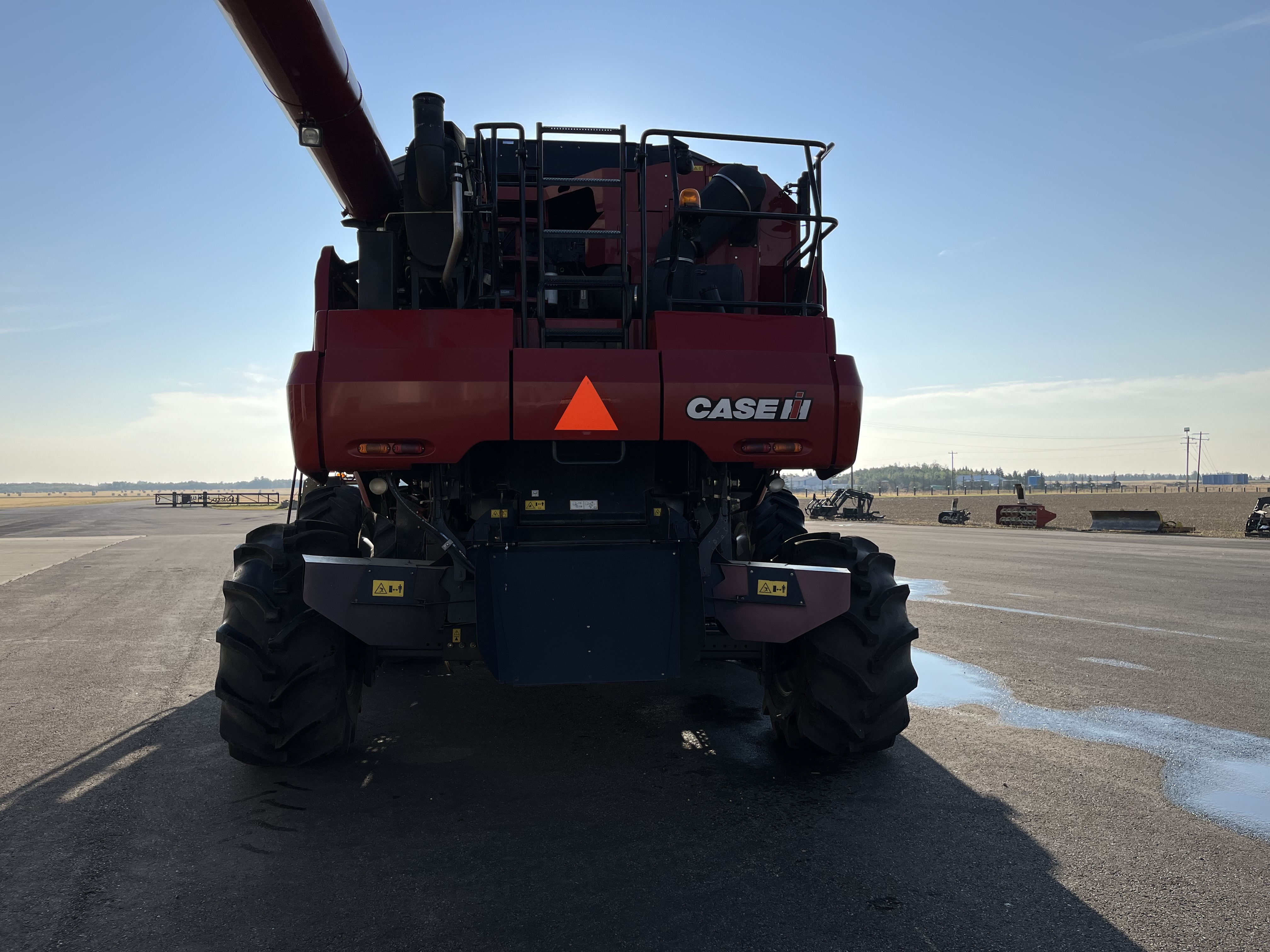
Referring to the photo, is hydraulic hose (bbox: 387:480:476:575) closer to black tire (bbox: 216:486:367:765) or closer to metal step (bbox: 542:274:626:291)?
black tire (bbox: 216:486:367:765)

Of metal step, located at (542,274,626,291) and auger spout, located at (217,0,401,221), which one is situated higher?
auger spout, located at (217,0,401,221)

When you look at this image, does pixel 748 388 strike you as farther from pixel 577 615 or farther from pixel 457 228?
pixel 457 228

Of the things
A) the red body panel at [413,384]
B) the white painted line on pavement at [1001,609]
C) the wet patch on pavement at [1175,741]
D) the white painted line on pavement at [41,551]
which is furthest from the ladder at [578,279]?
the white painted line on pavement at [41,551]

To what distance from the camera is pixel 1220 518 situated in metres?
36.1

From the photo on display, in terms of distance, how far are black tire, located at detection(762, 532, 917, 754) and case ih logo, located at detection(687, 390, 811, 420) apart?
29.7 inches

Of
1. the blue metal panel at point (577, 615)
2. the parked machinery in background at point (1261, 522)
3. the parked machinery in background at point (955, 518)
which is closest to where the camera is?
the blue metal panel at point (577, 615)

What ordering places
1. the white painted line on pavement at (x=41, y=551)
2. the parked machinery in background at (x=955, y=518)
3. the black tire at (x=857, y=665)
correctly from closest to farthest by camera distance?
the black tire at (x=857, y=665) → the white painted line on pavement at (x=41, y=551) → the parked machinery in background at (x=955, y=518)

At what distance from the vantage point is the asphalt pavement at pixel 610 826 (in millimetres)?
2699

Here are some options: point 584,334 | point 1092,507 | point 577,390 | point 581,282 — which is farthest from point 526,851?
point 1092,507

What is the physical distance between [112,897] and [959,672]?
5777mm

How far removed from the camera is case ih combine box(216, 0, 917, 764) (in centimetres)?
377

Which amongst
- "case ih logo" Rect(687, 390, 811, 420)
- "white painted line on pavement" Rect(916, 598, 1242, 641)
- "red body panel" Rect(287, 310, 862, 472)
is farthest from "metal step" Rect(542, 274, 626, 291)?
"white painted line on pavement" Rect(916, 598, 1242, 641)

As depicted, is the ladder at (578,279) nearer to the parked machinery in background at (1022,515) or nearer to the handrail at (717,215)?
the handrail at (717,215)

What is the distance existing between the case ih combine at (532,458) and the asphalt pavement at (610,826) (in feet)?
1.66
